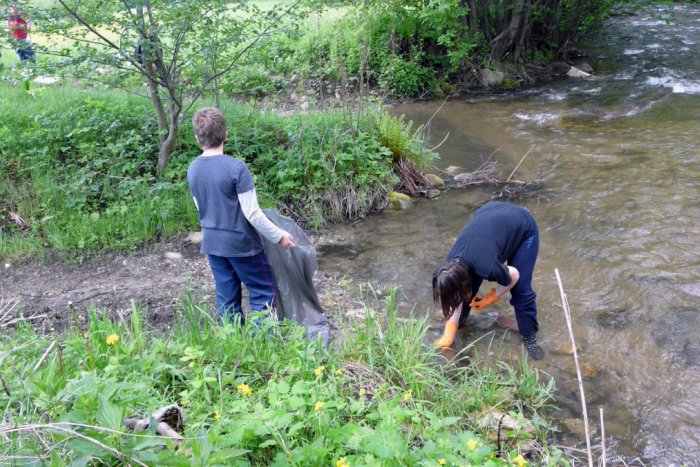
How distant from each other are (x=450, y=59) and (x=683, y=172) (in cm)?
570

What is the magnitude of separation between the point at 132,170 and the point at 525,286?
4.25 m

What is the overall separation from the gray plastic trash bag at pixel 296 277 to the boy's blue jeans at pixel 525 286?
4.72 feet

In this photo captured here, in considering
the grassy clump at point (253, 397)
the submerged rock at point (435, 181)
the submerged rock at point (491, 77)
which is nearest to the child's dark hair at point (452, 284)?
the grassy clump at point (253, 397)

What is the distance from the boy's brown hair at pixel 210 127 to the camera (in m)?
3.59

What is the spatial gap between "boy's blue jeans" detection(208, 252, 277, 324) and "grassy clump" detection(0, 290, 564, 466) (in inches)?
11.5

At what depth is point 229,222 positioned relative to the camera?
377cm

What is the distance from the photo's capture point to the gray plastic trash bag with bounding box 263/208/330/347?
13.5 feet

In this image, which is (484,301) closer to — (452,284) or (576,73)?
(452,284)

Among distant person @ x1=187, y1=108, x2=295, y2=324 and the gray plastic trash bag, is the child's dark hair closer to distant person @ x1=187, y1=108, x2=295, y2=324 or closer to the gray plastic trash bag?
the gray plastic trash bag

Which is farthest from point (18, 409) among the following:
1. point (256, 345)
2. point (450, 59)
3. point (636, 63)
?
point (636, 63)

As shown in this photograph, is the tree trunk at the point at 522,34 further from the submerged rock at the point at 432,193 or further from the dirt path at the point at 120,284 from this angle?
the dirt path at the point at 120,284

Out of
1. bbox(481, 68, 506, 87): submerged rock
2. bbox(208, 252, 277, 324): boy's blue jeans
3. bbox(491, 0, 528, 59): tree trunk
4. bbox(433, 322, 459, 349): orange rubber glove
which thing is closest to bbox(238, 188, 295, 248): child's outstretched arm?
bbox(208, 252, 277, 324): boy's blue jeans

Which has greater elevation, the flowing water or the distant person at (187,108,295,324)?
the distant person at (187,108,295,324)

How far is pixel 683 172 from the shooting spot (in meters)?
7.19
